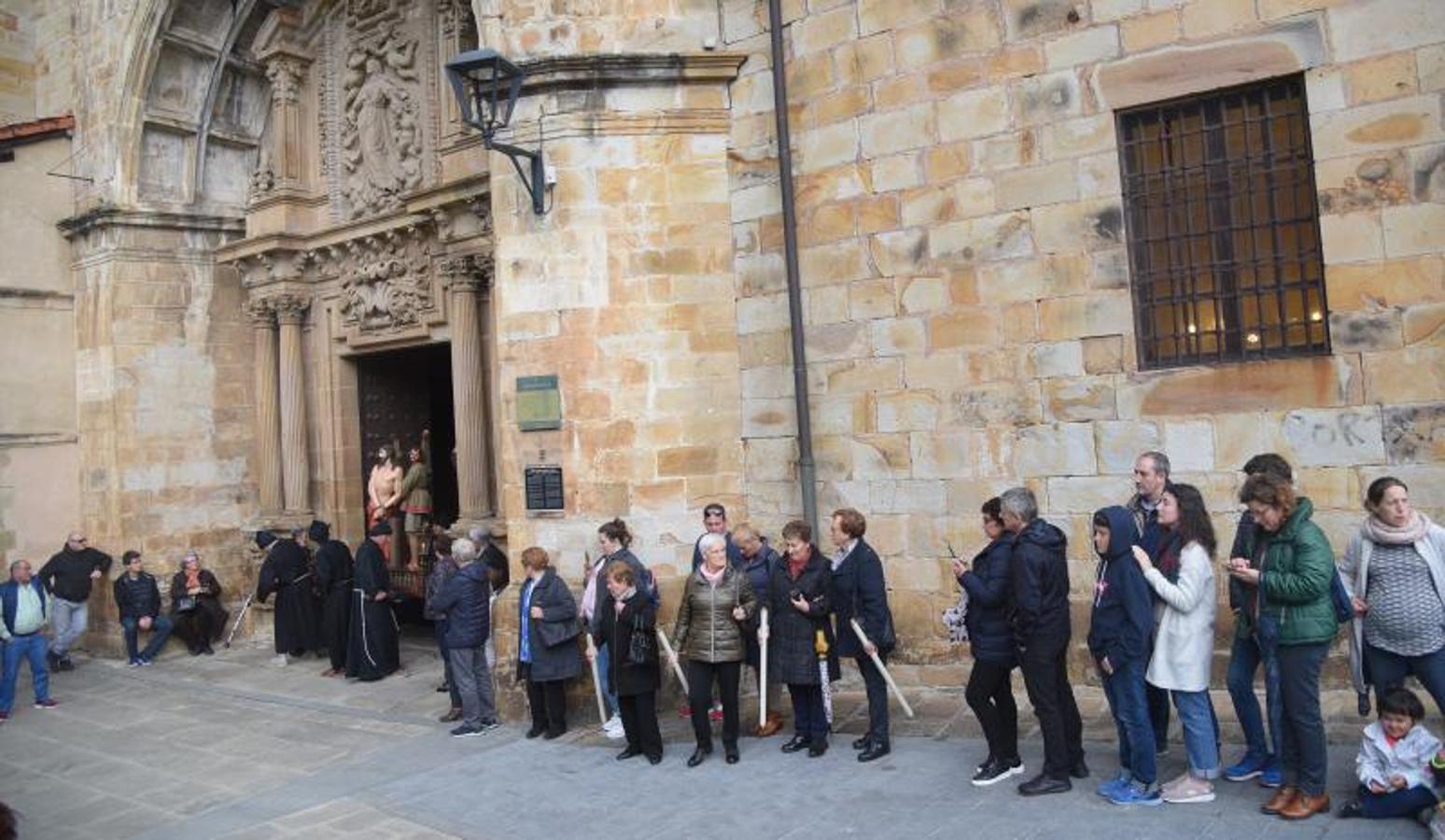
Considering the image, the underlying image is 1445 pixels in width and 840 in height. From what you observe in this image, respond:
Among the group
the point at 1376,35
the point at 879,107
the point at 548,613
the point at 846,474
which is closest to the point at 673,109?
the point at 879,107

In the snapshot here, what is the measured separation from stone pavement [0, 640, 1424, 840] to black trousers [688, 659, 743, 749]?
0.22m

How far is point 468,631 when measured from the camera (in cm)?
818

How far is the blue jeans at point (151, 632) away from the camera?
1241 cm

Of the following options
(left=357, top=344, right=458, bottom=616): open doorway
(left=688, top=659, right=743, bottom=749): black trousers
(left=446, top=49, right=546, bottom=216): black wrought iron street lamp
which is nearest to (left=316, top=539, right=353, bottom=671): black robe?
(left=357, top=344, right=458, bottom=616): open doorway

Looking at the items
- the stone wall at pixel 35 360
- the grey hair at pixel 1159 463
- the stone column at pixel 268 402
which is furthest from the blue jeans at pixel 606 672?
the stone wall at pixel 35 360

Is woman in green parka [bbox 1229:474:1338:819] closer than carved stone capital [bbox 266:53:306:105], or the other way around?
woman in green parka [bbox 1229:474:1338:819]

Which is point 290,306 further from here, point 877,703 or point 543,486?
point 877,703

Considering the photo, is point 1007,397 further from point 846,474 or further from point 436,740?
point 436,740

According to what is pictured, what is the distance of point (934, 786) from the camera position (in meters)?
5.86

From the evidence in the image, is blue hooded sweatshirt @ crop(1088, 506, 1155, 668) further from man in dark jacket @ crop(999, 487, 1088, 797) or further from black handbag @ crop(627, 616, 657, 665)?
black handbag @ crop(627, 616, 657, 665)

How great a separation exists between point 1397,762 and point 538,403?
20.2ft

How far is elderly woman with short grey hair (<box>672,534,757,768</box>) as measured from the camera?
22.1 ft

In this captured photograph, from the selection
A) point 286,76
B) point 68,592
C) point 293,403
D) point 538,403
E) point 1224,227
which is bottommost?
point 68,592

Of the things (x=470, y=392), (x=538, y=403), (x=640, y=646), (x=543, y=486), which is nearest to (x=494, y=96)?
(x=538, y=403)
